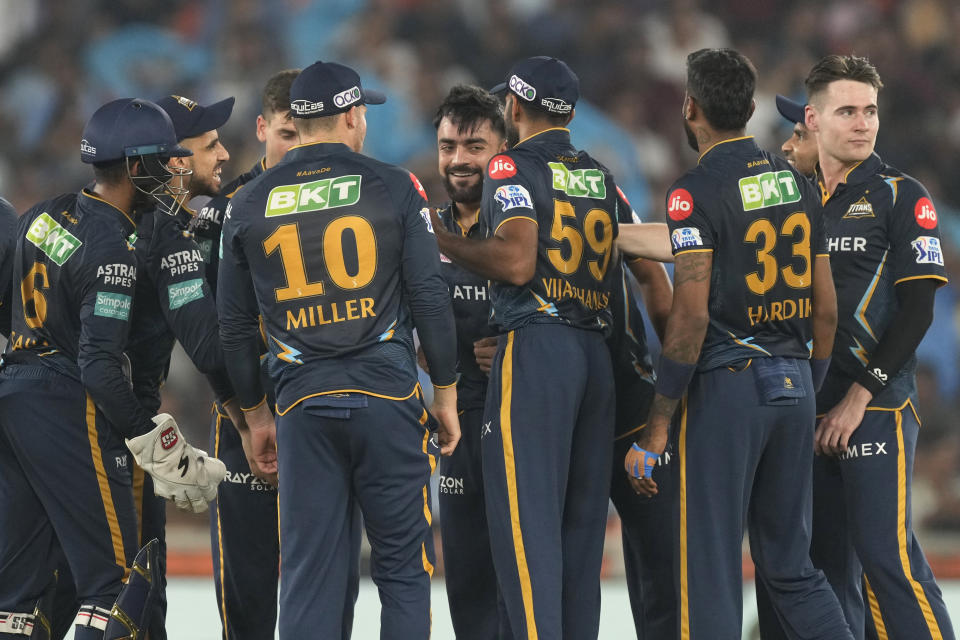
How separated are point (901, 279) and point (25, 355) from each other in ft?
10.7

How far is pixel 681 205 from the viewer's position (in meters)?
3.74

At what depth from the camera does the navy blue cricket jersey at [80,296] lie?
3.83m

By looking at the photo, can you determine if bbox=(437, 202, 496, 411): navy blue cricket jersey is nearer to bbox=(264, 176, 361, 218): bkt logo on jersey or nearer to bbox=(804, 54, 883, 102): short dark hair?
bbox=(264, 176, 361, 218): bkt logo on jersey

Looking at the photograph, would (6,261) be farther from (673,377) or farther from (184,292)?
(673,377)

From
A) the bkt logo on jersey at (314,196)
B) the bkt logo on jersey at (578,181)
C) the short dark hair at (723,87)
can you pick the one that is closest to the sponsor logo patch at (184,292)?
the bkt logo on jersey at (314,196)

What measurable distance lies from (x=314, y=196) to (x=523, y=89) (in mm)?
921

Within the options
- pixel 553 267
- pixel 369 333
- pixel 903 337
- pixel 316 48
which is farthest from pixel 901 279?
pixel 316 48

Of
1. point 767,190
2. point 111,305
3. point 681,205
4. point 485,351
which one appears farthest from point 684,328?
point 111,305

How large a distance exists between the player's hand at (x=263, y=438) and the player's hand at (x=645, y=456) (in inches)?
→ 49.3

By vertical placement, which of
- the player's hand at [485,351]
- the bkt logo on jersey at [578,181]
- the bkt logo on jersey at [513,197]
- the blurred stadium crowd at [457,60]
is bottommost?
the player's hand at [485,351]

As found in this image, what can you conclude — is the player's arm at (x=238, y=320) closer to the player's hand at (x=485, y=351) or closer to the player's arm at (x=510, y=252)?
the player's arm at (x=510, y=252)

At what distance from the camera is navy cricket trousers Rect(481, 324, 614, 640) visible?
3797mm

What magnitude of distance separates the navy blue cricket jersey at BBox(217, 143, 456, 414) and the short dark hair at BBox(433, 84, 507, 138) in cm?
95

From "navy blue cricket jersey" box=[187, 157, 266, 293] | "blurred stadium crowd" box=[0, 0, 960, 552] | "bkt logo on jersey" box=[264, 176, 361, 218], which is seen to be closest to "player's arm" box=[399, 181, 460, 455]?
"bkt logo on jersey" box=[264, 176, 361, 218]
